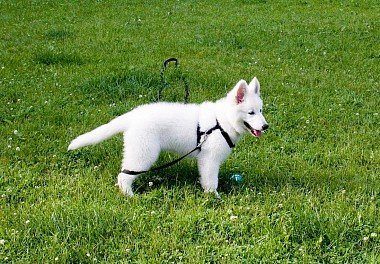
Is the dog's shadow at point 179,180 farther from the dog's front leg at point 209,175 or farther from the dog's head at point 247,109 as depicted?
the dog's head at point 247,109

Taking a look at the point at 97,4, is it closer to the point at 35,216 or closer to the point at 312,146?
the point at 312,146

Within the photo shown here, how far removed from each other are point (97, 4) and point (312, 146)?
43.8 ft

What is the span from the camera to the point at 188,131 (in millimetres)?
5289

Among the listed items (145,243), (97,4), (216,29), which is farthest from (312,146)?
(97,4)

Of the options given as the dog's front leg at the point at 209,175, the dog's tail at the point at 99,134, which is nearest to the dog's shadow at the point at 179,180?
the dog's front leg at the point at 209,175

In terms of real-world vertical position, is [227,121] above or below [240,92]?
below

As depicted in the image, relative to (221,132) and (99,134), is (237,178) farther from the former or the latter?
(99,134)

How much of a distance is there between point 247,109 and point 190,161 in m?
1.24

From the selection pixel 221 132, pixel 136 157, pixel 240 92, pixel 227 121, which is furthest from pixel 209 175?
pixel 240 92

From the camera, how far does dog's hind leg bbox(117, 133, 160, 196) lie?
507 cm

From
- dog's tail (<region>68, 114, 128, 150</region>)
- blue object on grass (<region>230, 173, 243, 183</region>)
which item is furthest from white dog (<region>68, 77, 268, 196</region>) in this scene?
blue object on grass (<region>230, 173, 243, 183</region>)

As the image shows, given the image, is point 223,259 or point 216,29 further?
point 216,29

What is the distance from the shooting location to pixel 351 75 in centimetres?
979

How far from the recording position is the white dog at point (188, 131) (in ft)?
16.6
